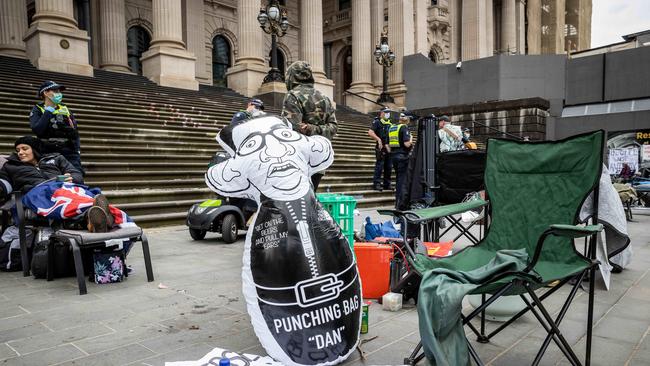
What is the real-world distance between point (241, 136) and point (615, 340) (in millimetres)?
2782

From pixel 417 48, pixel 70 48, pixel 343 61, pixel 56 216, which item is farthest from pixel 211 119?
pixel 343 61

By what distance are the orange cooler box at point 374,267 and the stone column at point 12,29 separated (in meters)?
19.3

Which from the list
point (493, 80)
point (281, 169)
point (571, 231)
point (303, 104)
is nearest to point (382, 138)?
point (303, 104)

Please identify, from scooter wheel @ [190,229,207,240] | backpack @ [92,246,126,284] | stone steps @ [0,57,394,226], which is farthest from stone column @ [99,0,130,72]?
backpack @ [92,246,126,284]

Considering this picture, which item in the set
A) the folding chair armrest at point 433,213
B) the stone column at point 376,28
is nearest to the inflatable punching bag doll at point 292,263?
the folding chair armrest at point 433,213

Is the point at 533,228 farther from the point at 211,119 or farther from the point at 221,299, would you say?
the point at 211,119

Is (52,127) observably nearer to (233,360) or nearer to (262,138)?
(262,138)

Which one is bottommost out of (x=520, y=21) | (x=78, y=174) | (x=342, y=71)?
(x=78, y=174)

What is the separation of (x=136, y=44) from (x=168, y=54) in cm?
759

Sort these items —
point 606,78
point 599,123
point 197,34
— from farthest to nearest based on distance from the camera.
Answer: point 197,34 → point 606,78 → point 599,123

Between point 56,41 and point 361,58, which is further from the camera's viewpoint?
point 361,58

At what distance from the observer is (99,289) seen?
14.2ft

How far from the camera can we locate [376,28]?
29.8m

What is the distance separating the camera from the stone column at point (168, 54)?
62.3ft
